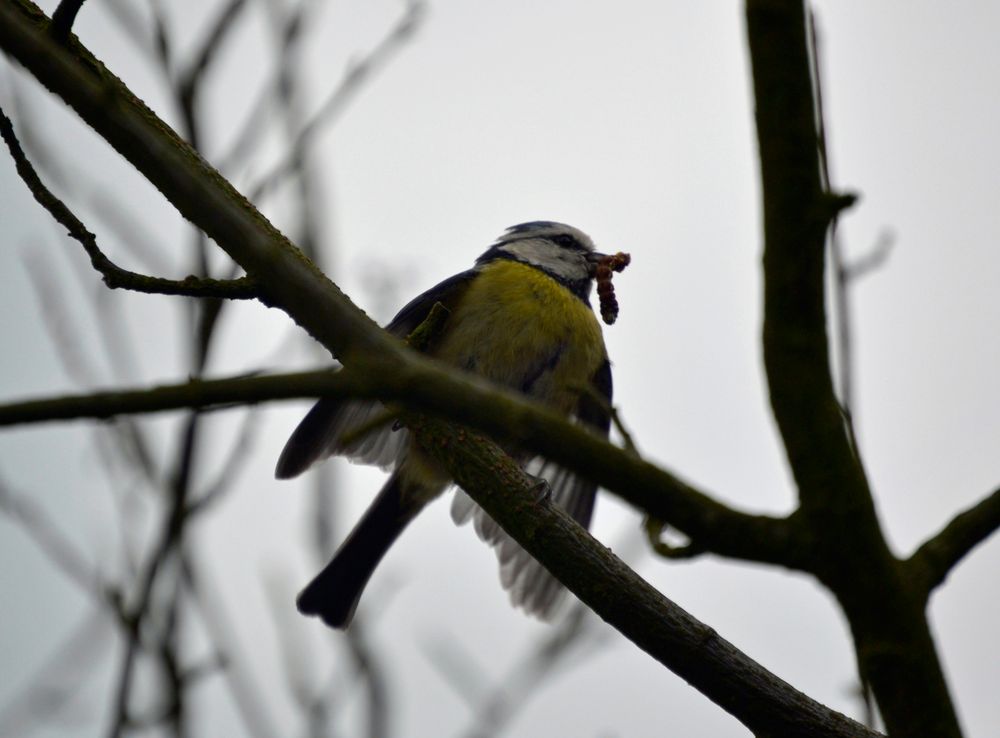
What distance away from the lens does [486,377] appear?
4137mm

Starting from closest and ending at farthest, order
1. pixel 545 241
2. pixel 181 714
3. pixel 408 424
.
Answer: pixel 408 424, pixel 181 714, pixel 545 241

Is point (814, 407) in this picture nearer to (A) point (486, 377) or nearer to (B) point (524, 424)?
(B) point (524, 424)

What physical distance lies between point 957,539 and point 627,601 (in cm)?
93

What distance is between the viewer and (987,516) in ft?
4.65

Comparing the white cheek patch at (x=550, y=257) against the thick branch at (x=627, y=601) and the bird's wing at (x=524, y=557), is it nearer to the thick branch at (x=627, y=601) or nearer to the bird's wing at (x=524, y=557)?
the bird's wing at (x=524, y=557)

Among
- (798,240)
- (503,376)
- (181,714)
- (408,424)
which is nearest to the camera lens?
(798,240)

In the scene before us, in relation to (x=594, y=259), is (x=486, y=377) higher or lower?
lower

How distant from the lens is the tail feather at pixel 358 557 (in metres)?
4.46

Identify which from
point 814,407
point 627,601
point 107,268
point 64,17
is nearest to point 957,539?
point 814,407

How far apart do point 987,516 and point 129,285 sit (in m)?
1.49

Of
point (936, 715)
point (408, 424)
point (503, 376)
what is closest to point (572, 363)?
point (503, 376)

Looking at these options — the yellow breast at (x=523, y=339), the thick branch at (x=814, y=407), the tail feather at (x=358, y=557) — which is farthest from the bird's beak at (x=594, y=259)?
the thick branch at (x=814, y=407)

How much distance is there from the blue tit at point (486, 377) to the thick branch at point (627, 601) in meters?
1.37

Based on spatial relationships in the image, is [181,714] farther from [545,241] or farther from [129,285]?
[545,241]
